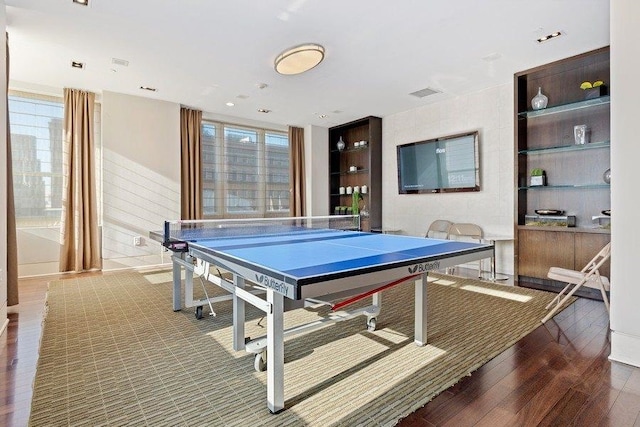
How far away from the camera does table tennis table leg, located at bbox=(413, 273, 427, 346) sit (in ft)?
8.15

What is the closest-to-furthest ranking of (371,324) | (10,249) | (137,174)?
(371,324) → (10,249) → (137,174)

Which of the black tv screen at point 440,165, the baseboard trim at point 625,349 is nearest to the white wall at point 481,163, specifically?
the black tv screen at point 440,165

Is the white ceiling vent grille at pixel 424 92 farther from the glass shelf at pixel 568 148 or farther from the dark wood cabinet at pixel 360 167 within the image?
the glass shelf at pixel 568 148

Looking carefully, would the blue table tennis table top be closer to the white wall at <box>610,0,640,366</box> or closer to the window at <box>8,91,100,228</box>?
the white wall at <box>610,0,640,366</box>

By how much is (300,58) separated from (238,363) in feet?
9.91

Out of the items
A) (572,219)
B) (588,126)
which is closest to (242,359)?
(572,219)

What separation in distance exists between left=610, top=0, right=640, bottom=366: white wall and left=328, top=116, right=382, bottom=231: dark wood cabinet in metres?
4.72

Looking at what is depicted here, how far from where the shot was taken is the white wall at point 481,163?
504 cm

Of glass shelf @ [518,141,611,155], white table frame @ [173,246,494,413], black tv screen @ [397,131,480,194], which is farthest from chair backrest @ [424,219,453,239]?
white table frame @ [173,246,494,413]

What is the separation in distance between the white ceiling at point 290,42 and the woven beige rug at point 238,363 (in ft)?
9.50

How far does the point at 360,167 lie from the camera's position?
7.60 metres

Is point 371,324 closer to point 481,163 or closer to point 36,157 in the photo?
point 481,163

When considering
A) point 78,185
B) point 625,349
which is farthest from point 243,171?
point 625,349

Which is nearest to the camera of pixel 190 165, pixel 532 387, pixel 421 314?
pixel 532 387
